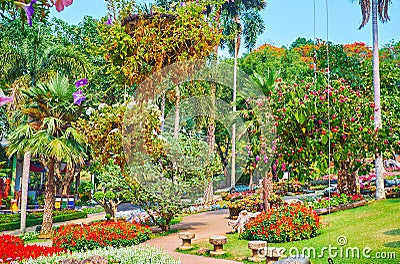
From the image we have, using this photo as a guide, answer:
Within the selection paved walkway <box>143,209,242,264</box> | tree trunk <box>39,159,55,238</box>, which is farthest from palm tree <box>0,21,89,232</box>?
paved walkway <box>143,209,242,264</box>

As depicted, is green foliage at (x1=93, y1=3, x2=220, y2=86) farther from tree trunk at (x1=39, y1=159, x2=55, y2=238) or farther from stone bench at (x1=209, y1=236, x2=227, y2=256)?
tree trunk at (x1=39, y1=159, x2=55, y2=238)

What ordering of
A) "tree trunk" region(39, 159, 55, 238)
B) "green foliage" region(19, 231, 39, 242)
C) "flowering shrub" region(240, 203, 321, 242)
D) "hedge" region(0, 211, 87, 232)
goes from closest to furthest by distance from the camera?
"flowering shrub" region(240, 203, 321, 242), "green foliage" region(19, 231, 39, 242), "tree trunk" region(39, 159, 55, 238), "hedge" region(0, 211, 87, 232)

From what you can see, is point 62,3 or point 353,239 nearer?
point 62,3

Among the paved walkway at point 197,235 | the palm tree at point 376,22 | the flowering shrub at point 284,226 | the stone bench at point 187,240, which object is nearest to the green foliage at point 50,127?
the paved walkway at point 197,235

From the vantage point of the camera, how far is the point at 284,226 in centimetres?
1017

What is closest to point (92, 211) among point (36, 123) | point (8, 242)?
point (36, 123)

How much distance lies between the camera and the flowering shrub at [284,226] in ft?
33.0

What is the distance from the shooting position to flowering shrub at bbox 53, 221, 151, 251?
418 inches

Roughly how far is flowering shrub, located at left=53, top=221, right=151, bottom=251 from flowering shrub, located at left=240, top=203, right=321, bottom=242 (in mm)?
2902

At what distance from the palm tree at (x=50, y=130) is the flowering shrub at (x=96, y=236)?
3254 millimetres

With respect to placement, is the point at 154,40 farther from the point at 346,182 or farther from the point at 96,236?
the point at 346,182

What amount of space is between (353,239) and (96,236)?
5788 millimetres

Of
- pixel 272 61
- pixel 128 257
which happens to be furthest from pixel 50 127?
pixel 272 61

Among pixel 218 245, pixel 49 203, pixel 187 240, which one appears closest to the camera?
pixel 218 245
